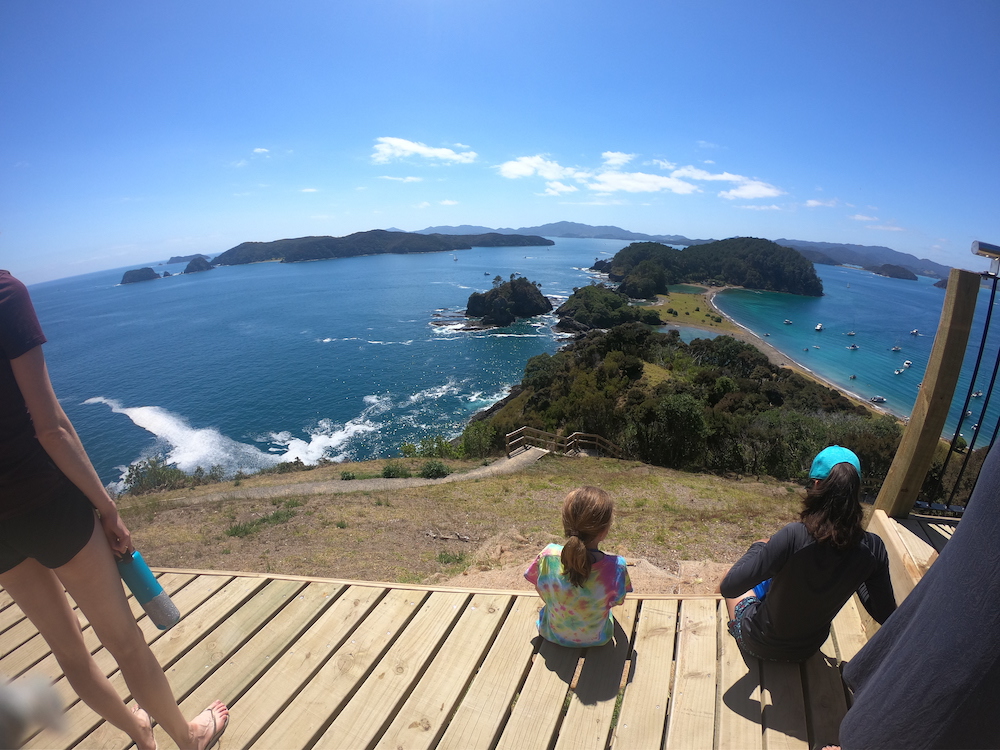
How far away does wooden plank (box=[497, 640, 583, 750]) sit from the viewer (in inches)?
92.0

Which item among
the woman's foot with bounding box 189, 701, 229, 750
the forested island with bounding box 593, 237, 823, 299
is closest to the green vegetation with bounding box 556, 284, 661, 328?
the forested island with bounding box 593, 237, 823, 299

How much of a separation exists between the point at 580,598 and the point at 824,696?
1.35 m

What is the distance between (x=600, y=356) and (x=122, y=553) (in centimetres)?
4752

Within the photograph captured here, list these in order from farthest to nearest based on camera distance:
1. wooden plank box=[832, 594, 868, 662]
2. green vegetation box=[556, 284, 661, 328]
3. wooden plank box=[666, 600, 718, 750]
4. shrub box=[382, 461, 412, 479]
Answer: green vegetation box=[556, 284, 661, 328] < shrub box=[382, 461, 412, 479] < wooden plank box=[832, 594, 868, 662] < wooden plank box=[666, 600, 718, 750]

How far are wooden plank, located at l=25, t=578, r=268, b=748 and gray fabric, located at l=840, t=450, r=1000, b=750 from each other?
3.57 meters

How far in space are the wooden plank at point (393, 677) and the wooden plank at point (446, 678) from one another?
58 millimetres

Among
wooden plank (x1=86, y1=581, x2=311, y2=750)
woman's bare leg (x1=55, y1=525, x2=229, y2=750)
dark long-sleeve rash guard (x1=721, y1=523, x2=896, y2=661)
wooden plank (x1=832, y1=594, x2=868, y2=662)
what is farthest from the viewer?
wooden plank (x1=832, y1=594, x2=868, y2=662)

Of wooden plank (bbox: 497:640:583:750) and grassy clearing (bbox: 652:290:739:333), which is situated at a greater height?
wooden plank (bbox: 497:640:583:750)

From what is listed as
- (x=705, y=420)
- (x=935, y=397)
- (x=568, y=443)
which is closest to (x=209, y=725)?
(x=935, y=397)

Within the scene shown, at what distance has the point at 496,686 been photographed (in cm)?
263

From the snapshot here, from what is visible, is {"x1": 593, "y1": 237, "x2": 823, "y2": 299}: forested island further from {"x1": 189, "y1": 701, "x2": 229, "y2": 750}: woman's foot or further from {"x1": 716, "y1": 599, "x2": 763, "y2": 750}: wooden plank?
{"x1": 189, "y1": 701, "x2": 229, "y2": 750}: woman's foot

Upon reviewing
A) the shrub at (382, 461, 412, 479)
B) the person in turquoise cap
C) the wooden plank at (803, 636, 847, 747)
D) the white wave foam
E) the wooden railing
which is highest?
the person in turquoise cap

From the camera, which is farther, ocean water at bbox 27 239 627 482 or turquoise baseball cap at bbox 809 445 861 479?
ocean water at bbox 27 239 627 482

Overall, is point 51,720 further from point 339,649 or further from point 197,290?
point 197,290
